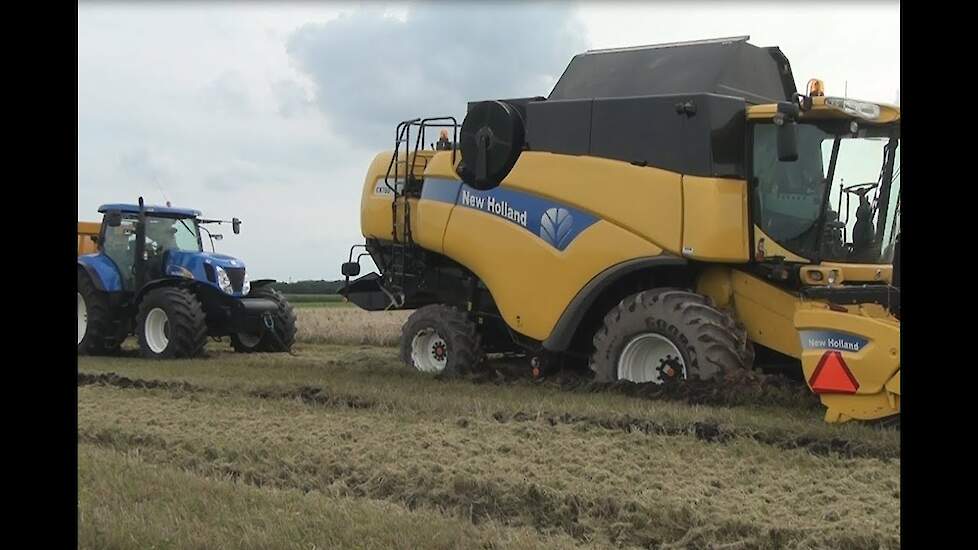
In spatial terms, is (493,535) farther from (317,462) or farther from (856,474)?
(856,474)

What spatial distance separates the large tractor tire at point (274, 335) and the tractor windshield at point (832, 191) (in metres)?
7.78

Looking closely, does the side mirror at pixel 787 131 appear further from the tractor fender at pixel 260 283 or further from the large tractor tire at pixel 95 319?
the large tractor tire at pixel 95 319

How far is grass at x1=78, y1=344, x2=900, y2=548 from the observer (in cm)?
421

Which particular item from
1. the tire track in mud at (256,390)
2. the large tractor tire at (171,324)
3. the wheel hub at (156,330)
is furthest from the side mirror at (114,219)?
the tire track in mud at (256,390)

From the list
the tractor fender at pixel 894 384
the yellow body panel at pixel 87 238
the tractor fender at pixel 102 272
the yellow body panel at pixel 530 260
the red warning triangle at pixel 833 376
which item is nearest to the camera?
the tractor fender at pixel 894 384

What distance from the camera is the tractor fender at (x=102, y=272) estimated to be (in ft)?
43.5

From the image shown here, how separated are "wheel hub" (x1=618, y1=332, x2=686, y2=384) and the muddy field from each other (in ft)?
0.81

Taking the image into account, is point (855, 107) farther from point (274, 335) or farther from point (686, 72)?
point (274, 335)

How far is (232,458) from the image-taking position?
583 centimetres

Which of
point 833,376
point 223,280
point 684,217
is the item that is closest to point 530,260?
point 684,217
